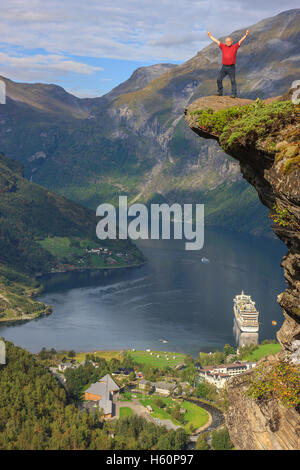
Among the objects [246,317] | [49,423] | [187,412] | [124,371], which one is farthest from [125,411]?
[246,317]

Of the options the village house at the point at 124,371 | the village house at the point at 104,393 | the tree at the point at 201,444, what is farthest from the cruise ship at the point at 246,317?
the tree at the point at 201,444

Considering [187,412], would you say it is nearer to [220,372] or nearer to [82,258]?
[220,372]

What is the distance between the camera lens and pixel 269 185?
20078 millimetres

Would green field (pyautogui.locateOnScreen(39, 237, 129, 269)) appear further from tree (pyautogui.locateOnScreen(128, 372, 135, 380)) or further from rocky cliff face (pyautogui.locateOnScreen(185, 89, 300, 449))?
rocky cliff face (pyautogui.locateOnScreen(185, 89, 300, 449))

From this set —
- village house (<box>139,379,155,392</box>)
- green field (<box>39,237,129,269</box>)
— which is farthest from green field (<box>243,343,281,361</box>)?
green field (<box>39,237,129,269</box>)

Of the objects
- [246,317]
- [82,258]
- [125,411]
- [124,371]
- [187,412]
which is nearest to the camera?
[125,411]

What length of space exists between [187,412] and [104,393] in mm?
10569

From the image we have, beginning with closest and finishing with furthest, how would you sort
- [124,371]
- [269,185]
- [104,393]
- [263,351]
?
[269,185] → [104,393] → [124,371] → [263,351]

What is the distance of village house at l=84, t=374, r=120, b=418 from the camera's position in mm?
68500

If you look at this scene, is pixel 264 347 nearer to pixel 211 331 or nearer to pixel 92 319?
pixel 211 331

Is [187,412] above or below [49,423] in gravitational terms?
below

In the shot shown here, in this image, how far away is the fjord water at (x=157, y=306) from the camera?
106 metres

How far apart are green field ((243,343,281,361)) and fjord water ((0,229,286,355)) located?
739 cm
